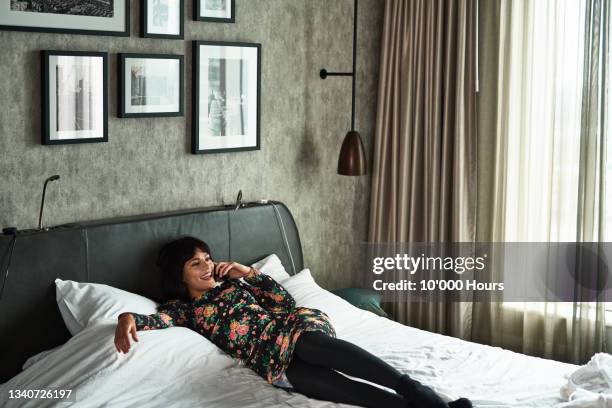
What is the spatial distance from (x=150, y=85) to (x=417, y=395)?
168 cm

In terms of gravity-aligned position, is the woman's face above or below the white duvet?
above

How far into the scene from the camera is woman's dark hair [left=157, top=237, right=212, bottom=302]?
10.4 feet

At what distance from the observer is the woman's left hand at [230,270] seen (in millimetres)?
3240

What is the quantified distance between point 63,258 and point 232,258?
2.75 feet

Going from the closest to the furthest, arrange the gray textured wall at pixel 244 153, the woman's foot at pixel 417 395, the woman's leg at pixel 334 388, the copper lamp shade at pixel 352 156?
the woman's foot at pixel 417 395 < the woman's leg at pixel 334 388 < the gray textured wall at pixel 244 153 < the copper lamp shade at pixel 352 156

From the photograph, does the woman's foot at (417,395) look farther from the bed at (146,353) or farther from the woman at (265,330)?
the bed at (146,353)

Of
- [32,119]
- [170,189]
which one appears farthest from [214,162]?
[32,119]

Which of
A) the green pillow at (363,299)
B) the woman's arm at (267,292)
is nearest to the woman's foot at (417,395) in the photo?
the woman's arm at (267,292)

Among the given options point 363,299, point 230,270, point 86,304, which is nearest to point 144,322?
point 86,304

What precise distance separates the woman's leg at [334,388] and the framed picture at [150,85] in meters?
1.20

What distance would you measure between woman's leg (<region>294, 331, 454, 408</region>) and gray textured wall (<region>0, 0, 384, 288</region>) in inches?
38.6

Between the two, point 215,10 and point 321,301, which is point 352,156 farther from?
point 215,10

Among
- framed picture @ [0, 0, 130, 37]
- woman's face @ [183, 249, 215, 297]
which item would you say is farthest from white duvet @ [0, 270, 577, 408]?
framed picture @ [0, 0, 130, 37]

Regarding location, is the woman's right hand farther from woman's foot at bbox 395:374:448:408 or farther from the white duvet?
woman's foot at bbox 395:374:448:408
